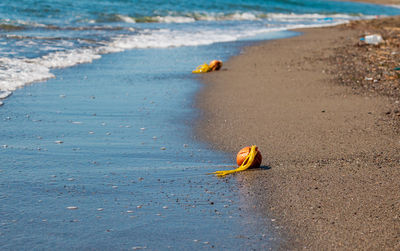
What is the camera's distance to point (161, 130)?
5918mm

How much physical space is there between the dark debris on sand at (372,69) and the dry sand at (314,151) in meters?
0.19

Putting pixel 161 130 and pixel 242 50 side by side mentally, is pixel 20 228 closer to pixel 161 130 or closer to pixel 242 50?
pixel 161 130

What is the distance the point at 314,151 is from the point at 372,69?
17.9ft

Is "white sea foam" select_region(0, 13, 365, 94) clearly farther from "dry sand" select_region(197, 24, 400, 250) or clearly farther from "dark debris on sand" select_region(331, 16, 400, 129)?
"dark debris on sand" select_region(331, 16, 400, 129)

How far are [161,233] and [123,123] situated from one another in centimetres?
308

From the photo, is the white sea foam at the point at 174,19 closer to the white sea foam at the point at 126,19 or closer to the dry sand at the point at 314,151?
the white sea foam at the point at 126,19

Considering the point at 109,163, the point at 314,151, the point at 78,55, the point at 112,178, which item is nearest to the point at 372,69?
the point at 314,151

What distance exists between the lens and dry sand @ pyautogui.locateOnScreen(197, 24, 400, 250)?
335 cm

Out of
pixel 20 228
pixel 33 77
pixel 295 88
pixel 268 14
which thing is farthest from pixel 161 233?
pixel 268 14

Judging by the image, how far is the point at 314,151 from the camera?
5.04 m

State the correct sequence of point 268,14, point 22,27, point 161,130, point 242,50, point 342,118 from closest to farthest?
point 161,130, point 342,118, point 242,50, point 22,27, point 268,14

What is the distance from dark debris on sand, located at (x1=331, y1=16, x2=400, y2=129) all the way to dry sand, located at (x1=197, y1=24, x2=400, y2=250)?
19 cm

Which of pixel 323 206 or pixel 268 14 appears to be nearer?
pixel 323 206

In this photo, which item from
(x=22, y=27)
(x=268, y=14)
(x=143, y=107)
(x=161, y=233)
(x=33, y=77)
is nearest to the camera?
(x=161, y=233)
